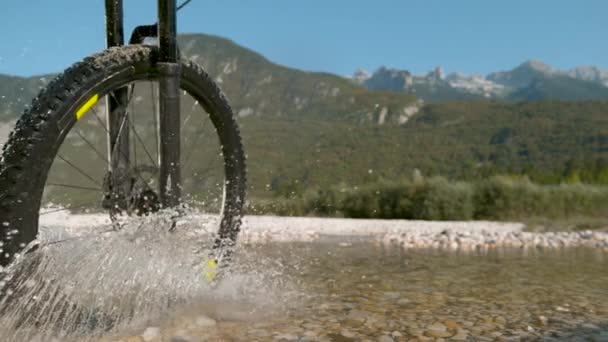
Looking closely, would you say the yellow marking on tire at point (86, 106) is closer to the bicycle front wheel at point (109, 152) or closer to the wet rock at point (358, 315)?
the bicycle front wheel at point (109, 152)

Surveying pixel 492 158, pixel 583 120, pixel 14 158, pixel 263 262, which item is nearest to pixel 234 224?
pixel 14 158

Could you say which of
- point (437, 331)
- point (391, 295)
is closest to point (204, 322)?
point (437, 331)

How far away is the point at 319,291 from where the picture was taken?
3973 millimetres

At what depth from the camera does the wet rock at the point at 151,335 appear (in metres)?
2.59

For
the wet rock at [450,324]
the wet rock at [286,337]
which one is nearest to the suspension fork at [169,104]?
the wet rock at [286,337]

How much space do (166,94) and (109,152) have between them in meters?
0.49

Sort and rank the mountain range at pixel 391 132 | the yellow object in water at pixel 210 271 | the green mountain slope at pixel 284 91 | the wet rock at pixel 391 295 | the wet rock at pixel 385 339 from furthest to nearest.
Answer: the green mountain slope at pixel 284 91 < the mountain range at pixel 391 132 < the wet rock at pixel 391 295 < the yellow object in water at pixel 210 271 < the wet rock at pixel 385 339

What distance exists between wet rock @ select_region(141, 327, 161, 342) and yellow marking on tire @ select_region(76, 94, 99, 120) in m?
1.04

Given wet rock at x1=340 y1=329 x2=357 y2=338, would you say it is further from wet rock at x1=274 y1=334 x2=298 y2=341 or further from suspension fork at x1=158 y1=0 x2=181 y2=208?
suspension fork at x1=158 y1=0 x2=181 y2=208

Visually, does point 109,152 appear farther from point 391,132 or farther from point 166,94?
point 391,132

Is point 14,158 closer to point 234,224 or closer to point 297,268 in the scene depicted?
point 234,224

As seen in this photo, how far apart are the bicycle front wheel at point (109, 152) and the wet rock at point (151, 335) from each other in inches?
22.2

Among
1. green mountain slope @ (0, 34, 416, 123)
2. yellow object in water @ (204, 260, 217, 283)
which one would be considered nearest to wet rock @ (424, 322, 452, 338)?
yellow object in water @ (204, 260, 217, 283)

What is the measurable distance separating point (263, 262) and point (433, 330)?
300 centimetres
